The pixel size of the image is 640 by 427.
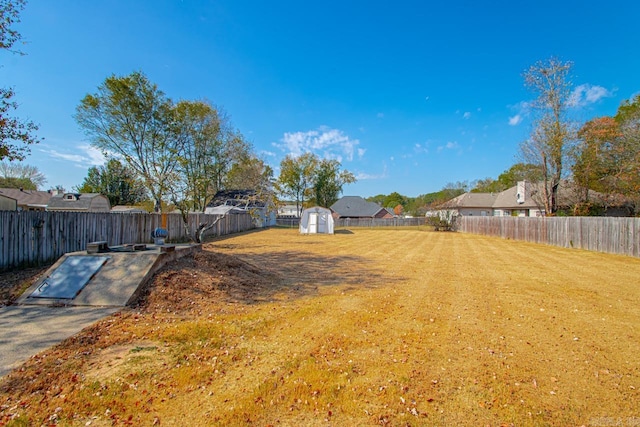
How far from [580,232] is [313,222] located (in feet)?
63.3

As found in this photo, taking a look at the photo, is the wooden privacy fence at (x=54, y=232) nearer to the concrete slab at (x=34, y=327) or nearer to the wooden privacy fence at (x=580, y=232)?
the concrete slab at (x=34, y=327)

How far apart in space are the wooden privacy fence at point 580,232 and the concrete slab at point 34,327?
1779 cm

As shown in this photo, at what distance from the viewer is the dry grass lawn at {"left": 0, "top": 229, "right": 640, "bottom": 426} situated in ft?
8.95

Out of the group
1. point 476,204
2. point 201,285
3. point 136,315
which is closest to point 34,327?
point 136,315

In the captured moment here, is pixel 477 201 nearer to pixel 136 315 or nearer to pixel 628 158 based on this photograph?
pixel 628 158

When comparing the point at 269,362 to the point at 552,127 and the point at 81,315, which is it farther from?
the point at 552,127

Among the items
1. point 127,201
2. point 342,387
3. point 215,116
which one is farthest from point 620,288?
point 127,201

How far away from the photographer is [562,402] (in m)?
2.95

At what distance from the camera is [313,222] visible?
28.7 m

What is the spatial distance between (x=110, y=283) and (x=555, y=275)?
11548mm

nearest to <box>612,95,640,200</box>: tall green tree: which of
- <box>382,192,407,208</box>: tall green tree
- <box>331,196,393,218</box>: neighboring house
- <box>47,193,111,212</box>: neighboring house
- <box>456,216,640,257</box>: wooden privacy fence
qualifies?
<box>456,216,640,257</box>: wooden privacy fence

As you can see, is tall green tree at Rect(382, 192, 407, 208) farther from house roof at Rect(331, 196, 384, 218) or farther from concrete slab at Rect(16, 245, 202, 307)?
concrete slab at Rect(16, 245, 202, 307)

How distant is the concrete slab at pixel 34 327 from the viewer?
3604 mm

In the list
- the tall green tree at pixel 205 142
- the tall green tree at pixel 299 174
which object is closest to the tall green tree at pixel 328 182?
the tall green tree at pixel 299 174
